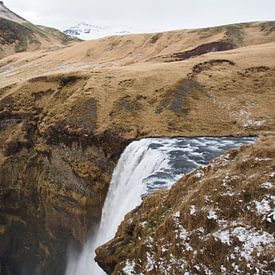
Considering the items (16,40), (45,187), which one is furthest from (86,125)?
(16,40)

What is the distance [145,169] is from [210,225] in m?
13.9

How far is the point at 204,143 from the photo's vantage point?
30.4 metres

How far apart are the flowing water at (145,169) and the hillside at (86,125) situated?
3.58m

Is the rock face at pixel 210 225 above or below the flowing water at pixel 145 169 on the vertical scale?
above

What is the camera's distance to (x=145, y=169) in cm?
2498

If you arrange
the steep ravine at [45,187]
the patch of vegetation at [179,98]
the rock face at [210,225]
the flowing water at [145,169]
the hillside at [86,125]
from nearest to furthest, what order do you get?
the rock face at [210,225]
the flowing water at [145,169]
the steep ravine at [45,187]
the hillside at [86,125]
the patch of vegetation at [179,98]

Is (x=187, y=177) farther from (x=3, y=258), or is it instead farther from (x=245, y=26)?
(x=245, y=26)

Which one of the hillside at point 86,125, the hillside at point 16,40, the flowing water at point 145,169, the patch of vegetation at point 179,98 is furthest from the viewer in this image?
the hillside at point 16,40

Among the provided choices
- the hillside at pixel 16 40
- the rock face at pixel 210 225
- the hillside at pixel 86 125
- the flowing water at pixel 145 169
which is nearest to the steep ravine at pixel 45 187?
the hillside at pixel 86 125

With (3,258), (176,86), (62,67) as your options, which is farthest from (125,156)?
(62,67)

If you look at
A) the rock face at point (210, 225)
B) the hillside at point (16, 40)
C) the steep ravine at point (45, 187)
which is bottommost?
the steep ravine at point (45, 187)

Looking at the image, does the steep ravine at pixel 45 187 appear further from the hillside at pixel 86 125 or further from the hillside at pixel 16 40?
the hillside at pixel 16 40

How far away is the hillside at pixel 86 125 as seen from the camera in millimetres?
34969

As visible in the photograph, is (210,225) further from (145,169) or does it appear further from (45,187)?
(45,187)
